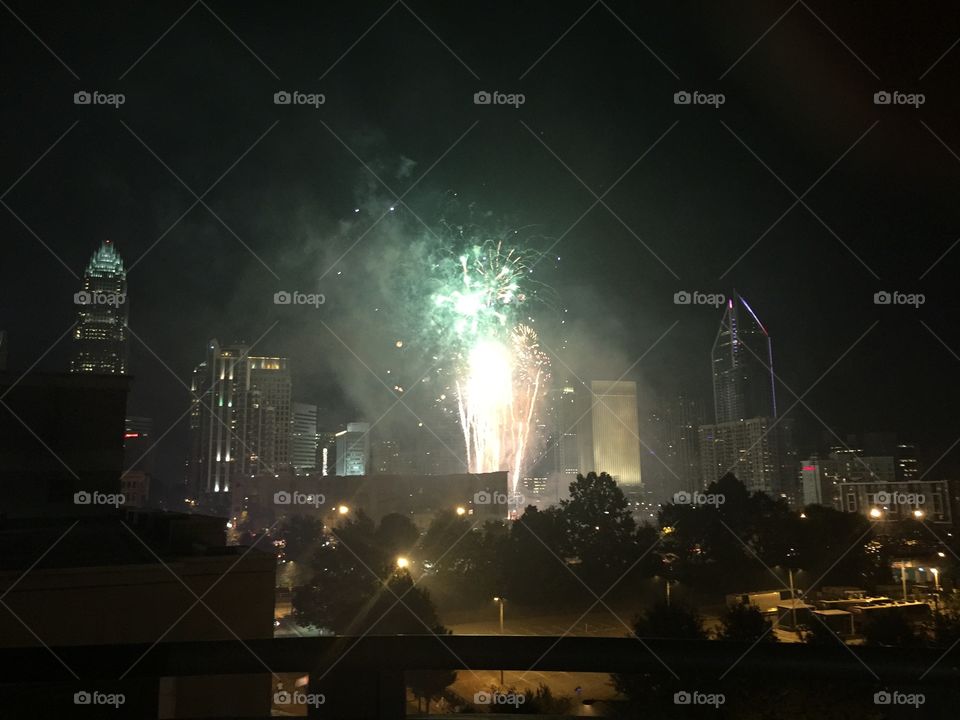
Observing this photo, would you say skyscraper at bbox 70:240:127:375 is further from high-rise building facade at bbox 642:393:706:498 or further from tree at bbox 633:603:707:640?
high-rise building facade at bbox 642:393:706:498

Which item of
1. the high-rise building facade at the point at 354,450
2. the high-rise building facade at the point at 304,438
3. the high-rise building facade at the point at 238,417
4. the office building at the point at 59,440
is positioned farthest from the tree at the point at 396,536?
the high-rise building facade at the point at 304,438

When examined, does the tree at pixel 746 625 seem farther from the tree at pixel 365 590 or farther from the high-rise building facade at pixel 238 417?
the high-rise building facade at pixel 238 417

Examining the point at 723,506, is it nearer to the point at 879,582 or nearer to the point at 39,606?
the point at 879,582

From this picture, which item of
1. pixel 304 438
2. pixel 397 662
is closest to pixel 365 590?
pixel 397 662

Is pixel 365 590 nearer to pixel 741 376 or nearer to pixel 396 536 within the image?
pixel 396 536

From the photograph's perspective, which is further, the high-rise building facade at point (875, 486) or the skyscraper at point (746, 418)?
the skyscraper at point (746, 418)

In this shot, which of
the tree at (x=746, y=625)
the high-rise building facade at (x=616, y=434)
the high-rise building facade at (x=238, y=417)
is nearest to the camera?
the tree at (x=746, y=625)
